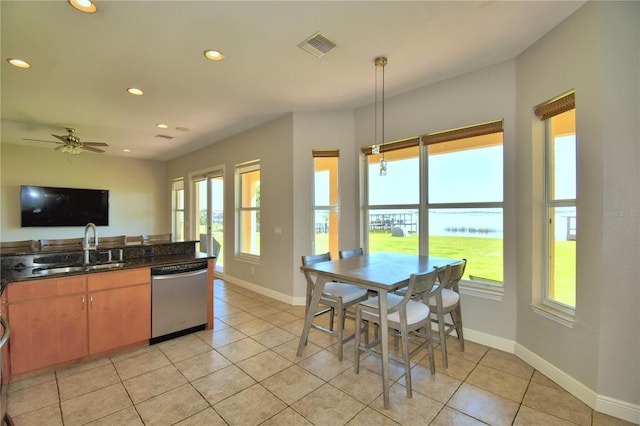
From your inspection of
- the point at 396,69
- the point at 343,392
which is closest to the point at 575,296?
the point at 343,392

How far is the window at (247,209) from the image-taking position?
17.0 feet

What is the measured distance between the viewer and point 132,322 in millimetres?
2791

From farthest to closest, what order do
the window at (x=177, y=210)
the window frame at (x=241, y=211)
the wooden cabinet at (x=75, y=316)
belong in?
1. the window at (x=177, y=210)
2. the window frame at (x=241, y=211)
3. the wooden cabinet at (x=75, y=316)

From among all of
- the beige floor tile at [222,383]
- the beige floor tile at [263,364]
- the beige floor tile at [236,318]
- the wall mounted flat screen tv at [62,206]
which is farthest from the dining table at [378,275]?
the wall mounted flat screen tv at [62,206]

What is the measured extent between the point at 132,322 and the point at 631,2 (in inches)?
183

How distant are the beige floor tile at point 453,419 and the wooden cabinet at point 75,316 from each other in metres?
2.70

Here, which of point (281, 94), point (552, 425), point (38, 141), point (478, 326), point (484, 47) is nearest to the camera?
point (552, 425)

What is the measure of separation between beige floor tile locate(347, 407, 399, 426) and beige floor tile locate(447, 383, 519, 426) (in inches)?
19.5

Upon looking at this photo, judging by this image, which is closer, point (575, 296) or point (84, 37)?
point (575, 296)

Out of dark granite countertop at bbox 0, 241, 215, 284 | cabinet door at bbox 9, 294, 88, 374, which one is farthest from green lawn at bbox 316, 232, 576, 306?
cabinet door at bbox 9, 294, 88, 374

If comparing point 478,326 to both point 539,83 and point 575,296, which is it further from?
point 539,83

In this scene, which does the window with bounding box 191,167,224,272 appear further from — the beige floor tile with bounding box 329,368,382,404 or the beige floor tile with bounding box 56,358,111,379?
the beige floor tile with bounding box 329,368,382,404

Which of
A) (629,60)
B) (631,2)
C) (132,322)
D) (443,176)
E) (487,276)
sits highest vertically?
(631,2)

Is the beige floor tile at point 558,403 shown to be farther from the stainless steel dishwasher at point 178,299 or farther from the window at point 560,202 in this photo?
the stainless steel dishwasher at point 178,299
